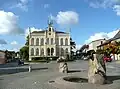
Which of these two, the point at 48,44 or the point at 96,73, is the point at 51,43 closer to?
the point at 48,44

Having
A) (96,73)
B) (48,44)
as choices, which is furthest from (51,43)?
(96,73)

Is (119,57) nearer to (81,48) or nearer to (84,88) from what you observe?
(84,88)

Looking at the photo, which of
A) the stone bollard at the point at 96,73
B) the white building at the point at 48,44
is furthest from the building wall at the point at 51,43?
the stone bollard at the point at 96,73

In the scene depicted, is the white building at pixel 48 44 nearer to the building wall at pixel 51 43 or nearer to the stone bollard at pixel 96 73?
the building wall at pixel 51 43

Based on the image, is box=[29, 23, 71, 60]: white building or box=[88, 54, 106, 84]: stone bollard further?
box=[29, 23, 71, 60]: white building

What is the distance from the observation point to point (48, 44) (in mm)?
103750

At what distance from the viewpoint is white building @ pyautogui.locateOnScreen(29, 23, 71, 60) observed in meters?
102

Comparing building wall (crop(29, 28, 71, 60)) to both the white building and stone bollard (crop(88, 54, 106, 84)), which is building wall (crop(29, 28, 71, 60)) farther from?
stone bollard (crop(88, 54, 106, 84))

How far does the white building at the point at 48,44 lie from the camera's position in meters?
102

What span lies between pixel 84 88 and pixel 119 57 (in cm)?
6002

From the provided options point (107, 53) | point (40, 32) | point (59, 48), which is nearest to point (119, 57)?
point (107, 53)

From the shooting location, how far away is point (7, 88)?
13.7 meters

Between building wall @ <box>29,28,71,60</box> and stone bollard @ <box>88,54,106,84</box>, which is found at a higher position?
building wall @ <box>29,28,71,60</box>

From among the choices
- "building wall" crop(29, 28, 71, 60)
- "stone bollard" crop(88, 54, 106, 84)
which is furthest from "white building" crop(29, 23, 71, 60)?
"stone bollard" crop(88, 54, 106, 84)
